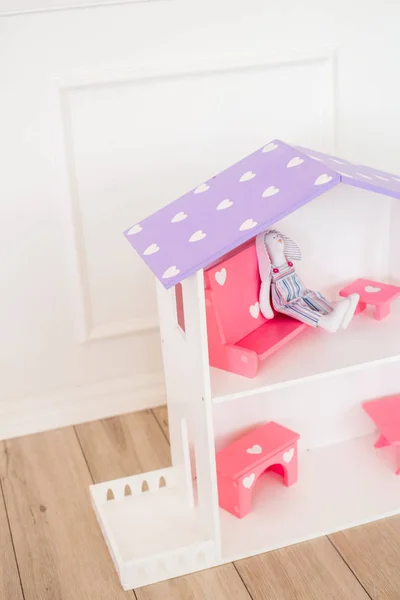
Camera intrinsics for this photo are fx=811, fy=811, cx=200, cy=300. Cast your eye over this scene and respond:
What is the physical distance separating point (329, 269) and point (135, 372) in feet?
1.81

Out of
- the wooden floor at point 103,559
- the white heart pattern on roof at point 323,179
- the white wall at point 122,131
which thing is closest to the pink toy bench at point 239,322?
the white heart pattern on roof at point 323,179

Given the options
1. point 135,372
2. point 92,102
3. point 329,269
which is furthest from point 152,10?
point 135,372

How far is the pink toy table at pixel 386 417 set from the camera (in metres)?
1.41

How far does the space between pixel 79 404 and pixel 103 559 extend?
0.47m

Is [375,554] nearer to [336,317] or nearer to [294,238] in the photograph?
Result: [336,317]

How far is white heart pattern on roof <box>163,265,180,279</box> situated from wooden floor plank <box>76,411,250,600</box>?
0.48 meters

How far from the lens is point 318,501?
1.36 meters

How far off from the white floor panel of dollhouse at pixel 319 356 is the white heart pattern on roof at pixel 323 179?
0.97 ft

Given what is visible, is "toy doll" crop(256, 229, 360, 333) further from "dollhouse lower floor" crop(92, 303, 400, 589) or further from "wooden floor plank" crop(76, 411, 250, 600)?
"wooden floor plank" crop(76, 411, 250, 600)

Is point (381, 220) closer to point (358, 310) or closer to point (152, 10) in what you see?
point (358, 310)

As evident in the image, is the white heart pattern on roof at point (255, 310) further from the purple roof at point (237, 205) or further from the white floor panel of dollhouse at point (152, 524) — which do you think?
the white floor panel of dollhouse at point (152, 524)

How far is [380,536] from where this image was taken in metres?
1.30

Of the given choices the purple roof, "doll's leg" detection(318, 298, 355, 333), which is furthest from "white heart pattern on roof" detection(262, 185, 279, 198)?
"doll's leg" detection(318, 298, 355, 333)

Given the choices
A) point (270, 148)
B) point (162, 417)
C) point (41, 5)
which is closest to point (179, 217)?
point (270, 148)
